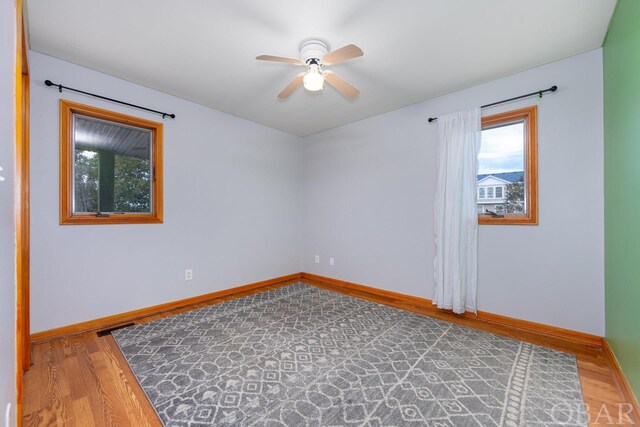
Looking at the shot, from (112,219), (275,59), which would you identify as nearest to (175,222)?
(112,219)

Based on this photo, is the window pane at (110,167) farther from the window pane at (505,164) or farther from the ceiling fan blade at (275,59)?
the window pane at (505,164)

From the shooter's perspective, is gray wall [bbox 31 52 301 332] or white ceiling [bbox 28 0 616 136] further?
gray wall [bbox 31 52 301 332]

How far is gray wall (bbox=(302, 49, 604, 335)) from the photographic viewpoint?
229cm

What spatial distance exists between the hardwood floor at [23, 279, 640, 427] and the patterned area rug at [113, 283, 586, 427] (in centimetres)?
8

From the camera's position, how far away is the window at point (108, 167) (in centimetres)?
246

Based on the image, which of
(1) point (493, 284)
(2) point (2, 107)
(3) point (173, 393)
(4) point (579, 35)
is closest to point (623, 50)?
(4) point (579, 35)

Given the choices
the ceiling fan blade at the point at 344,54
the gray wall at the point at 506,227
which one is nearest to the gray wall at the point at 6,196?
the ceiling fan blade at the point at 344,54

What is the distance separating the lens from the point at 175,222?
3.13 m

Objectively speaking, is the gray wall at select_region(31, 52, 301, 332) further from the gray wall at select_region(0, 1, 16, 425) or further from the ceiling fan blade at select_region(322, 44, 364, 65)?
the ceiling fan blade at select_region(322, 44, 364, 65)

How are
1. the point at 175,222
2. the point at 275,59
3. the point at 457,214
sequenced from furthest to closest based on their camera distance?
the point at 175,222 < the point at 457,214 < the point at 275,59

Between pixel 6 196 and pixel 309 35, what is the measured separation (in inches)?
79.5

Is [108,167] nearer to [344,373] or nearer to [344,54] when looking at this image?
[344,54]

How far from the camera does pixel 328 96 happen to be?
3121mm

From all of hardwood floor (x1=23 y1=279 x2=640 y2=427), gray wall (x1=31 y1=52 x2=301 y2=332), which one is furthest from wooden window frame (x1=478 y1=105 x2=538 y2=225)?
gray wall (x1=31 y1=52 x2=301 y2=332)
